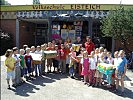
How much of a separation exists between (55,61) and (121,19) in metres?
5.27

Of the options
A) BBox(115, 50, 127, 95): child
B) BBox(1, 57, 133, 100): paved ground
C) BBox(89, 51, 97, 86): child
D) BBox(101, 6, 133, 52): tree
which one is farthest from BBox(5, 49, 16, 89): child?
BBox(101, 6, 133, 52): tree

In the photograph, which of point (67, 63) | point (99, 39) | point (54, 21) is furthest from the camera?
point (99, 39)

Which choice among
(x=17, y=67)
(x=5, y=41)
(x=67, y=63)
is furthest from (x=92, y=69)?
(x=5, y=41)

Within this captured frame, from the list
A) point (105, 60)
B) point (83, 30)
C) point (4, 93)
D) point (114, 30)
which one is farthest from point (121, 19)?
point (4, 93)

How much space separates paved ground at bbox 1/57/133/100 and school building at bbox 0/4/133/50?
616 centimetres

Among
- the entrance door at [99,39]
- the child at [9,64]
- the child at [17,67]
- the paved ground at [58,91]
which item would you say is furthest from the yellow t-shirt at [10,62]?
the entrance door at [99,39]

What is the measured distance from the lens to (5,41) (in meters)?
22.2

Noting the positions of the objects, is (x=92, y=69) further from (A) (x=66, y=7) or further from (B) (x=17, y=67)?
(A) (x=66, y=7)

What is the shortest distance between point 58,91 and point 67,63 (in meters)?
3.16

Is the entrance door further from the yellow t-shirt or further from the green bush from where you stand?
the yellow t-shirt

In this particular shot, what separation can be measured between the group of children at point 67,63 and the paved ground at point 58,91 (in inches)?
17.6

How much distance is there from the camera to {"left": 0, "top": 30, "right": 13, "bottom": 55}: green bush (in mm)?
21875

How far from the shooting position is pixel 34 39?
90.8 ft

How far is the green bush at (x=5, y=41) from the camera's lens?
2188cm
